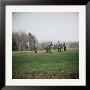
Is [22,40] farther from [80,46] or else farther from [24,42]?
[80,46]

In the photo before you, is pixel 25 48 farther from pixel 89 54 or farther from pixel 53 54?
pixel 89 54

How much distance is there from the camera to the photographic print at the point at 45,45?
87 centimetres

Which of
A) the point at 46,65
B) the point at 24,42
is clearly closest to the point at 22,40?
the point at 24,42

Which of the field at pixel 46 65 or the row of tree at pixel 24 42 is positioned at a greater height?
the row of tree at pixel 24 42

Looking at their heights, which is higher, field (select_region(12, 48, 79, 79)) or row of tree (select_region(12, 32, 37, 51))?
row of tree (select_region(12, 32, 37, 51))

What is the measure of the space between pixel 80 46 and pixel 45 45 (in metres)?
0.13

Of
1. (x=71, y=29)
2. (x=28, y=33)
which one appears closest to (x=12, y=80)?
(x=28, y=33)

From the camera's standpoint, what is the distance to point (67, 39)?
2.88ft

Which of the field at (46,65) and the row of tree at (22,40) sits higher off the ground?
the row of tree at (22,40)

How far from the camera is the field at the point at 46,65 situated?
0.87 m

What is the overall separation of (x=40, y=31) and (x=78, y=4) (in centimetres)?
17

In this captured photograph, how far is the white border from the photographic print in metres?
0.01

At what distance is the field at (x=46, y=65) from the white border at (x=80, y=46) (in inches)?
0.6

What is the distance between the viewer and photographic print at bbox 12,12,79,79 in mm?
870
